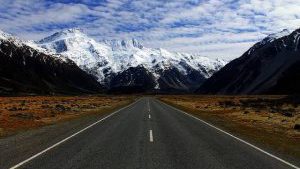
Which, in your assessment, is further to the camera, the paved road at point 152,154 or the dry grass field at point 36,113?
the dry grass field at point 36,113

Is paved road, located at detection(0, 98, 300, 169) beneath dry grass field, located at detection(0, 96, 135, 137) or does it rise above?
beneath

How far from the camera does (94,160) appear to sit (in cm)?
1394

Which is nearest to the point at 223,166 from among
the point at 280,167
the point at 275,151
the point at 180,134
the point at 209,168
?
the point at 209,168

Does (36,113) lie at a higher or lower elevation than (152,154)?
higher

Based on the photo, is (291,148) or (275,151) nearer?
(275,151)

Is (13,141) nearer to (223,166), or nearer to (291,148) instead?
(223,166)

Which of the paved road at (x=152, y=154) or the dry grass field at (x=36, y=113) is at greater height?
the dry grass field at (x=36, y=113)

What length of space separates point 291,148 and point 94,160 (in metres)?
9.46

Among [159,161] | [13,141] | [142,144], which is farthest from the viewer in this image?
[13,141]

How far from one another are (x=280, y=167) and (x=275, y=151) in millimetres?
4115

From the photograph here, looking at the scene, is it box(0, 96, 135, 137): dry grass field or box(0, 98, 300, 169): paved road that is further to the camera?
box(0, 96, 135, 137): dry grass field

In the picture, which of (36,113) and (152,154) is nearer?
(152,154)

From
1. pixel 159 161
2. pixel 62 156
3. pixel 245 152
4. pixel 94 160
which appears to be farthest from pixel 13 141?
pixel 245 152

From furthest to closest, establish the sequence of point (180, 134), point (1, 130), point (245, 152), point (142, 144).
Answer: point (1, 130), point (180, 134), point (142, 144), point (245, 152)
